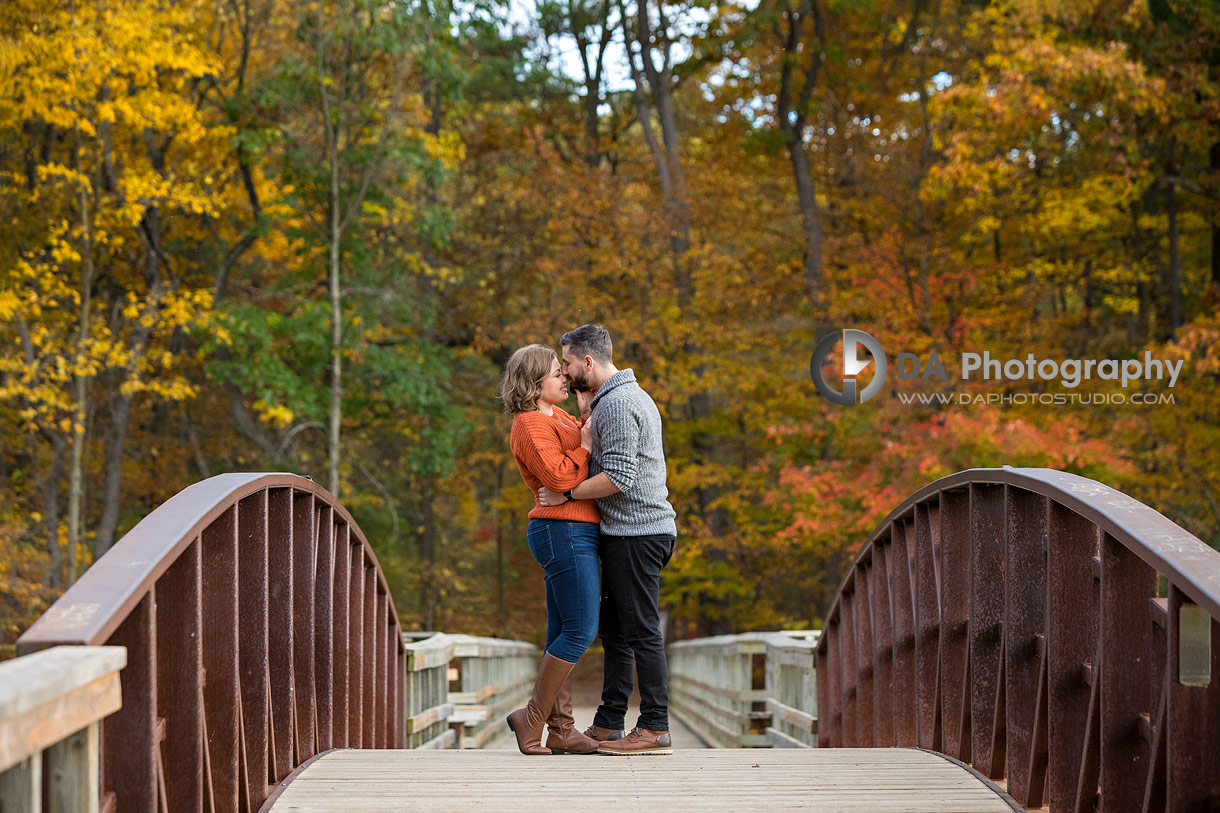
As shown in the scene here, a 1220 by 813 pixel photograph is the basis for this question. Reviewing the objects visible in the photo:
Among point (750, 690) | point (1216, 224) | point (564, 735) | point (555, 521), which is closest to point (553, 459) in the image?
point (555, 521)

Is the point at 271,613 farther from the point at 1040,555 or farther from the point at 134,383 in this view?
the point at 134,383

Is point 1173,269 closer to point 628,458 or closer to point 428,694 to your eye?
point 428,694

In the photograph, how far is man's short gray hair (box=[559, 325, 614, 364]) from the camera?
423 cm

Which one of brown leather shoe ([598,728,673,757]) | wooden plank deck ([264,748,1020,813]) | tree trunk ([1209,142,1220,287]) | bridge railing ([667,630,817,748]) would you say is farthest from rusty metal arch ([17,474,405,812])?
tree trunk ([1209,142,1220,287])

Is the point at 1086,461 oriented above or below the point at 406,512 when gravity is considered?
above

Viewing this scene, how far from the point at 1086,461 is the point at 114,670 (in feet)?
32.1

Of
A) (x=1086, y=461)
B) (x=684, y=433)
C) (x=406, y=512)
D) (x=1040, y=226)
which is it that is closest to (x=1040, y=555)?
(x=1086, y=461)

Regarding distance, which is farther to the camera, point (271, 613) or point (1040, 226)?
point (1040, 226)

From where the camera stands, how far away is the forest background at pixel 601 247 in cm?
1234

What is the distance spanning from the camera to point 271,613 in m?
3.62

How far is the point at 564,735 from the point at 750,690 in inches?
210

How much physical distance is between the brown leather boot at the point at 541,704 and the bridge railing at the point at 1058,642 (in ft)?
4.79

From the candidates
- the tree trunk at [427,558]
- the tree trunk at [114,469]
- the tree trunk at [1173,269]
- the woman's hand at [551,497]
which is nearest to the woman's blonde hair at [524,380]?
the woman's hand at [551,497]

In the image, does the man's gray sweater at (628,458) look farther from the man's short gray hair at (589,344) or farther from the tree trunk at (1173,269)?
the tree trunk at (1173,269)
